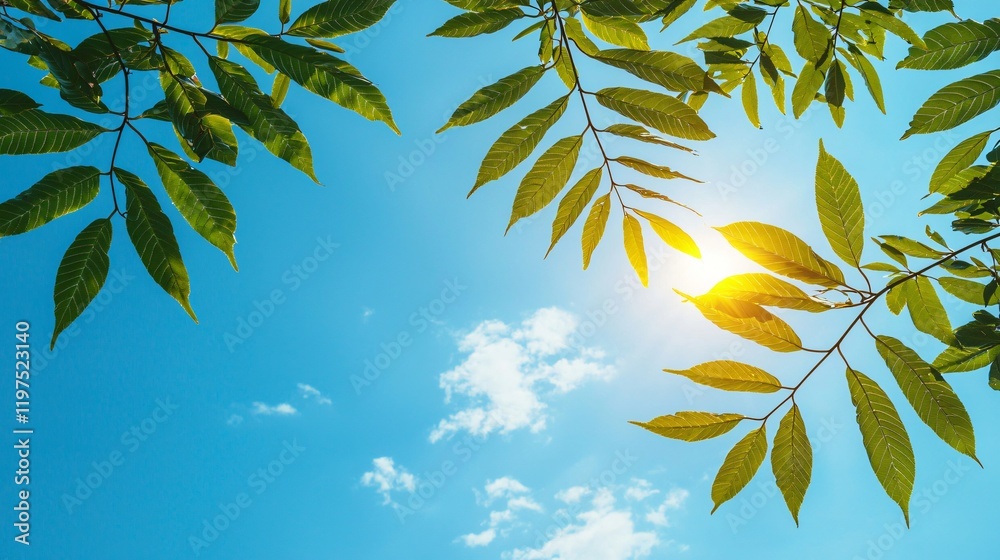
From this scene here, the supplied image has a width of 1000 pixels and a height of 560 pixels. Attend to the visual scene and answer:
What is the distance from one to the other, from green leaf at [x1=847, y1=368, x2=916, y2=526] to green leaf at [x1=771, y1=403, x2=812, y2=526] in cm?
12

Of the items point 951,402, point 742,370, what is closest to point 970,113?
point 951,402

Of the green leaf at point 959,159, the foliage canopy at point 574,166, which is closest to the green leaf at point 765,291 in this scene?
the foliage canopy at point 574,166

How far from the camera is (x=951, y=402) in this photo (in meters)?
1.30

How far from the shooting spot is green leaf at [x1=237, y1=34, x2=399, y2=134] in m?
1.26

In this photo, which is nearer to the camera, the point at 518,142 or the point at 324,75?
the point at 324,75

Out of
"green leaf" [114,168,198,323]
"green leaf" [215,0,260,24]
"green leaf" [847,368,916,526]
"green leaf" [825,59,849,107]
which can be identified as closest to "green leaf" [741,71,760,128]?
"green leaf" [825,59,849,107]

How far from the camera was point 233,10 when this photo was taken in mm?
1270

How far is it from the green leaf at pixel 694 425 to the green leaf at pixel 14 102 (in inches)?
58.1

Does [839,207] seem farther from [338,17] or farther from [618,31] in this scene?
[338,17]

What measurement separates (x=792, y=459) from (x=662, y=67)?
93 centimetres

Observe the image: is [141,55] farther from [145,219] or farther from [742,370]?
[742,370]

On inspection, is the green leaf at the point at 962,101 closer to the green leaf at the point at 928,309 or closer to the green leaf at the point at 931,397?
the green leaf at the point at 928,309

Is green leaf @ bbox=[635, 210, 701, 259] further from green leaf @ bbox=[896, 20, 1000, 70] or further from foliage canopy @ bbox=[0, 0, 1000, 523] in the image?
green leaf @ bbox=[896, 20, 1000, 70]

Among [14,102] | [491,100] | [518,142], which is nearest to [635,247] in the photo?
[518,142]
